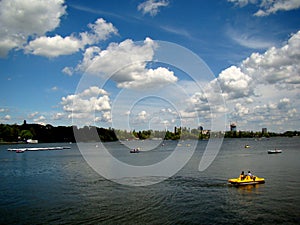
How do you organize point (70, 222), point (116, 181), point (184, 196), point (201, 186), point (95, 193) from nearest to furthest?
1. point (70, 222)
2. point (184, 196)
3. point (95, 193)
4. point (201, 186)
5. point (116, 181)

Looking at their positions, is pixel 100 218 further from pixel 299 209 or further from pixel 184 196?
pixel 299 209

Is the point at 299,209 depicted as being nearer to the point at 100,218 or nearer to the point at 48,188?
the point at 100,218

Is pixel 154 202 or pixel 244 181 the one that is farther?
pixel 244 181

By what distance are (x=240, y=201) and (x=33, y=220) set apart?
21.7 meters

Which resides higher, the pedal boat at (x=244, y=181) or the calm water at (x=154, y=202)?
the pedal boat at (x=244, y=181)

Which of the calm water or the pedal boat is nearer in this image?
the calm water

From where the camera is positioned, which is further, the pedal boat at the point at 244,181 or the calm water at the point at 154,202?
the pedal boat at the point at 244,181

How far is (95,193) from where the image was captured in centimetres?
3916

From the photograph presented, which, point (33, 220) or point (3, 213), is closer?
point (33, 220)

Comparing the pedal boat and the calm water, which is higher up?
the pedal boat

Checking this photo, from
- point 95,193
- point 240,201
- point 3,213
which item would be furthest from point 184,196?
point 3,213

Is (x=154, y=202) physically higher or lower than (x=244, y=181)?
lower

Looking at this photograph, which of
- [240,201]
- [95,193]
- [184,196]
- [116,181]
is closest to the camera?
[240,201]

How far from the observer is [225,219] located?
27.1 meters
